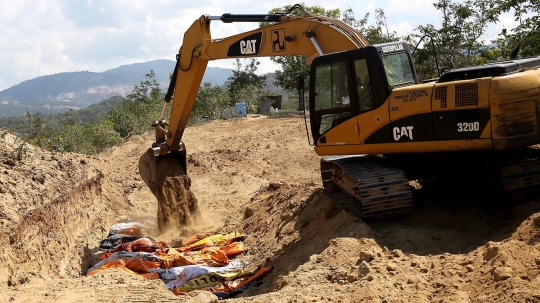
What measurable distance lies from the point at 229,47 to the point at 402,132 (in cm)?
365

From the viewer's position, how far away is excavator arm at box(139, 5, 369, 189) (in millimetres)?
7965

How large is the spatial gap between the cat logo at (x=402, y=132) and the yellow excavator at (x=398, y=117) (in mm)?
12

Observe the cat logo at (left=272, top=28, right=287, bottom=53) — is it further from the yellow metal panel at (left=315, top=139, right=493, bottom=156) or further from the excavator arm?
the yellow metal panel at (left=315, top=139, right=493, bottom=156)

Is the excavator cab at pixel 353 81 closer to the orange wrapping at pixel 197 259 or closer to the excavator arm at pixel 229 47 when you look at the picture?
the excavator arm at pixel 229 47

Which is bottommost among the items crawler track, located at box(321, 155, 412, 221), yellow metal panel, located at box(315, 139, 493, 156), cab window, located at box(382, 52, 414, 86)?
crawler track, located at box(321, 155, 412, 221)

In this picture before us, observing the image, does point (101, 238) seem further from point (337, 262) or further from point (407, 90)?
point (407, 90)

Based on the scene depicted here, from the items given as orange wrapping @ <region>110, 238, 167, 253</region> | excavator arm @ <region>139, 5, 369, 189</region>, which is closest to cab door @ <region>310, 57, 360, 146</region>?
excavator arm @ <region>139, 5, 369, 189</region>

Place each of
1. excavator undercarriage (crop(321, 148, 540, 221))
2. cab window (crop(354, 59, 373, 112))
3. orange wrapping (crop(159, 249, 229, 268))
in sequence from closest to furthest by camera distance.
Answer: excavator undercarriage (crop(321, 148, 540, 221)) < cab window (crop(354, 59, 373, 112)) < orange wrapping (crop(159, 249, 229, 268))

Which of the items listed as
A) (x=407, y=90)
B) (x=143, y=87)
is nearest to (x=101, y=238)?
(x=407, y=90)

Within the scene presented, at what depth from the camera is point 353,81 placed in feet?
24.0

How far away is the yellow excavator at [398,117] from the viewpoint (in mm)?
6305

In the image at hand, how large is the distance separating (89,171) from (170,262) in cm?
439

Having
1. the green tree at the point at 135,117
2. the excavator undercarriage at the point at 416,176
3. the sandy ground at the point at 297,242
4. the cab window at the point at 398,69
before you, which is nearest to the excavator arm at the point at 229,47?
the cab window at the point at 398,69

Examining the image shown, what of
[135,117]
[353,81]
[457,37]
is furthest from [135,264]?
[135,117]
